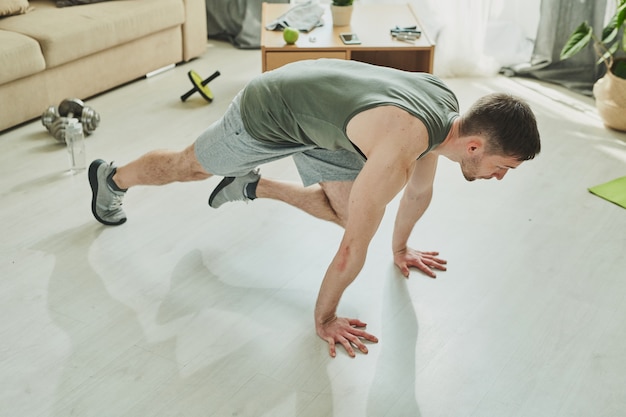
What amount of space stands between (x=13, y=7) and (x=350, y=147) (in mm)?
2354

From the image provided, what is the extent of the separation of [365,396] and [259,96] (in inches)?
34.7

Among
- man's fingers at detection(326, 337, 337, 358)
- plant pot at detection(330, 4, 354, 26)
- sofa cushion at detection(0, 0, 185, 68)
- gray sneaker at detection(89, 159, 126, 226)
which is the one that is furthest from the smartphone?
man's fingers at detection(326, 337, 337, 358)

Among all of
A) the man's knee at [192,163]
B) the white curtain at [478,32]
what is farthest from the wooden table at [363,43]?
the man's knee at [192,163]

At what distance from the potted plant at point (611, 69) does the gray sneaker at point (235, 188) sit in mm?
1863

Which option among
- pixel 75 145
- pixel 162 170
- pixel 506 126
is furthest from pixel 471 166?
pixel 75 145

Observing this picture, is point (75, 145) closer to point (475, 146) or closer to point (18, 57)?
point (18, 57)

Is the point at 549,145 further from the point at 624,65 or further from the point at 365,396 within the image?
the point at 365,396

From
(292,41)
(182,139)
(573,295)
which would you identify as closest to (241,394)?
(573,295)

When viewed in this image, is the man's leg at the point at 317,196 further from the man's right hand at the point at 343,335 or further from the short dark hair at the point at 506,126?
the short dark hair at the point at 506,126

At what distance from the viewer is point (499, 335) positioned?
2314mm

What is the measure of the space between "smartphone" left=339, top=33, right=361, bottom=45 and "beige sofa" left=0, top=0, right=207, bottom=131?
1015 millimetres

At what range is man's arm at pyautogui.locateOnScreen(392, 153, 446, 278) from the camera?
2.44 metres

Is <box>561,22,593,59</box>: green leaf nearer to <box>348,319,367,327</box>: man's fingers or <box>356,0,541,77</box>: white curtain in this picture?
<box>356,0,541,77</box>: white curtain

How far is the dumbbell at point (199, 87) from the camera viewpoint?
384 cm
